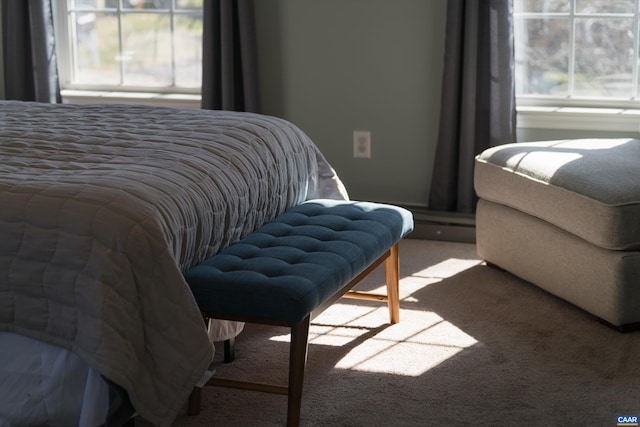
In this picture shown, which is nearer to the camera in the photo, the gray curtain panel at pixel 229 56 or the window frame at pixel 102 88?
the gray curtain panel at pixel 229 56

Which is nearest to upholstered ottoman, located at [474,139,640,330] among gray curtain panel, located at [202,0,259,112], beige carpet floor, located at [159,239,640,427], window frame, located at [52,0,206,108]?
beige carpet floor, located at [159,239,640,427]

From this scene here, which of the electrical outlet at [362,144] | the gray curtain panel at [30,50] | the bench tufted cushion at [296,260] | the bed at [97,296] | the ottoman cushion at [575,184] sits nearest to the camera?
the bed at [97,296]

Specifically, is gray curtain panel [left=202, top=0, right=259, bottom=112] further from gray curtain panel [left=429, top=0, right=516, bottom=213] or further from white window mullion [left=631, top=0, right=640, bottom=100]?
white window mullion [left=631, top=0, right=640, bottom=100]

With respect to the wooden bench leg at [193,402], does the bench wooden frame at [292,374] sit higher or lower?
higher

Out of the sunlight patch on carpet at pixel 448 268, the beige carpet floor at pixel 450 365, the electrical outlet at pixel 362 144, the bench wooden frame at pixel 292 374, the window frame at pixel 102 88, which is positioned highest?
the window frame at pixel 102 88

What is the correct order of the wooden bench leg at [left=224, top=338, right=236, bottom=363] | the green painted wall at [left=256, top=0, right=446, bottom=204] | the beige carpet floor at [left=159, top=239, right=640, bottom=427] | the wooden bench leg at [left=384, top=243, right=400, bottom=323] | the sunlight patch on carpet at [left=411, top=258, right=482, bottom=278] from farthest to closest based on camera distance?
the green painted wall at [left=256, top=0, right=446, bottom=204]
the sunlight patch on carpet at [left=411, top=258, right=482, bottom=278]
the wooden bench leg at [left=384, top=243, right=400, bottom=323]
the wooden bench leg at [left=224, top=338, right=236, bottom=363]
the beige carpet floor at [left=159, top=239, right=640, bottom=427]

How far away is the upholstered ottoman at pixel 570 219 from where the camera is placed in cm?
301

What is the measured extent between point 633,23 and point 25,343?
3061 millimetres

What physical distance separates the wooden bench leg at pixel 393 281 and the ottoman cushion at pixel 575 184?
0.58 m

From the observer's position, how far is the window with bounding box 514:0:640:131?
4238mm

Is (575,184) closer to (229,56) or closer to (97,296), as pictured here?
(97,296)

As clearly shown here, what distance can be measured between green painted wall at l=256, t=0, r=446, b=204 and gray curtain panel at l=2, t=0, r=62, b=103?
1.10 m

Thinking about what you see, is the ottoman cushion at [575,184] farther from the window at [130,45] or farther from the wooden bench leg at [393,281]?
the window at [130,45]

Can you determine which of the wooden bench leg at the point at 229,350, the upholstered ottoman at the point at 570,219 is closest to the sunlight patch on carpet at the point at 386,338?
the wooden bench leg at the point at 229,350
